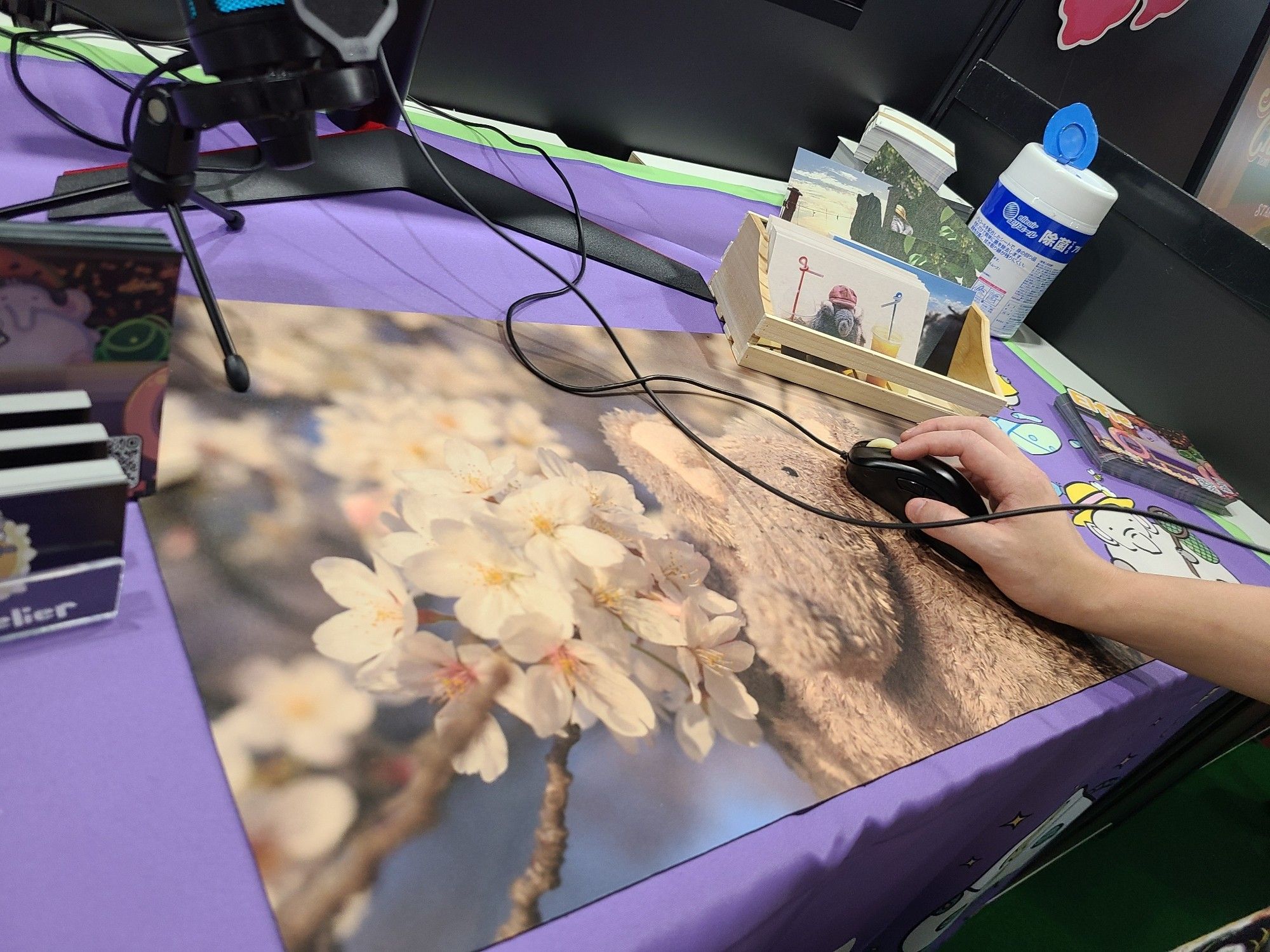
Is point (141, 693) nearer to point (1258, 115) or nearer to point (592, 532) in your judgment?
point (592, 532)

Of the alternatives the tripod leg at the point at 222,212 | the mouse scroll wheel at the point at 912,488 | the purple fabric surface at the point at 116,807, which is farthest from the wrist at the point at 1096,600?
the tripod leg at the point at 222,212

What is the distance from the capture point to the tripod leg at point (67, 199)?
0.54m

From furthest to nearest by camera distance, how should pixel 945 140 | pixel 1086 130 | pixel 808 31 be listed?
pixel 945 140
pixel 808 31
pixel 1086 130

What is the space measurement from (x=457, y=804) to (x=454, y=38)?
95 cm

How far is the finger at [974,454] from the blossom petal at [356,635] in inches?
17.5

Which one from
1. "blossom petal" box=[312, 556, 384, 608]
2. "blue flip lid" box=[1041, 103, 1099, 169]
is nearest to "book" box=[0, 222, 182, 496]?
"blossom petal" box=[312, 556, 384, 608]

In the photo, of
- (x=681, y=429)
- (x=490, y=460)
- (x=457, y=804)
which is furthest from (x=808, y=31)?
(x=457, y=804)

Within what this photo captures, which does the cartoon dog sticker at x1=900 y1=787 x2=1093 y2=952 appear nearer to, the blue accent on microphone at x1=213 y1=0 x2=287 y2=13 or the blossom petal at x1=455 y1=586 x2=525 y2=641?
the blossom petal at x1=455 y1=586 x2=525 y2=641

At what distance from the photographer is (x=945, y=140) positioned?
1.34 m

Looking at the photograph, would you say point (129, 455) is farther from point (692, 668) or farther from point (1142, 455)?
point (1142, 455)

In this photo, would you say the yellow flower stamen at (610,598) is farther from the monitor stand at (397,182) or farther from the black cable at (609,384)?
the monitor stand at (397,182)

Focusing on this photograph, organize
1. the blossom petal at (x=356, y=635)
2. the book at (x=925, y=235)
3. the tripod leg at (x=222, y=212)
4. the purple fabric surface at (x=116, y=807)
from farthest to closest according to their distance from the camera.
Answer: the book at (x=925, y=235)
the tripod leg at (x=222, y=212)
the blossom petal at (x=356, y=635)
the purple fabric surface at (x=116, y=807)

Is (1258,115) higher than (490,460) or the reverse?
higher

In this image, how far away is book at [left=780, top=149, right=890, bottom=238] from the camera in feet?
3.08
